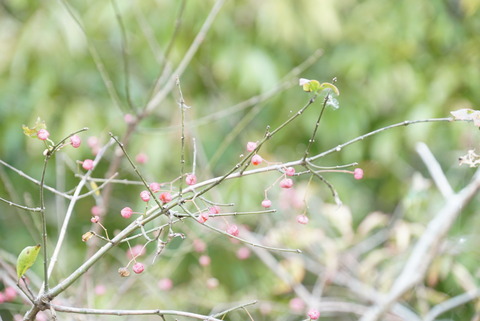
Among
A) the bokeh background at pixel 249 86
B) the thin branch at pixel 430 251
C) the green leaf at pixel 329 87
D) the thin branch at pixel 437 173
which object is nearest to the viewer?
the green leaf at pixel 329 87

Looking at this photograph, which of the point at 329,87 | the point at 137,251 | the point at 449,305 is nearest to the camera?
the point at 329,87

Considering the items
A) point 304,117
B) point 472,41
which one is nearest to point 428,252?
point 304,117

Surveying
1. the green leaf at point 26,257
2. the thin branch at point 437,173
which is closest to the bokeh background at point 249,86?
the thin branch at point 437,173

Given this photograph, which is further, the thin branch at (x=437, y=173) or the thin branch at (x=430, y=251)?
the thin branch at (x=437, y=173)

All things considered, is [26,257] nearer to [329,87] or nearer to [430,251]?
[329,87]

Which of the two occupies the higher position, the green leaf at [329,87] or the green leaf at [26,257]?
the green leaf at [329,87]

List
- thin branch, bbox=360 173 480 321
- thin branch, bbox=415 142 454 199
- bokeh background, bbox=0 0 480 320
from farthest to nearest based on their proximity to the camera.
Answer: bokeh background, bbox=0 0 480 320
thin branch, bbox=415 142 454 199
thin branch, bbox=360 173 480 321

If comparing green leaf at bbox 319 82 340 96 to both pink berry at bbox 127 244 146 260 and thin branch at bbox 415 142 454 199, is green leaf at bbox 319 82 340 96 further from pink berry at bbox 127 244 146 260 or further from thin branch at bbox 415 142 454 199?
thin branch at bbox 415 142 454 199

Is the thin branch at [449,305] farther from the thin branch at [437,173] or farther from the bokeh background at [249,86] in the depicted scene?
the bokeh background at [249,86]

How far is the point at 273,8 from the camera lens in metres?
1.92

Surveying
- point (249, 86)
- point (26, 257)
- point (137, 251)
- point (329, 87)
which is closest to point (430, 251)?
Answer: point (137, 251)

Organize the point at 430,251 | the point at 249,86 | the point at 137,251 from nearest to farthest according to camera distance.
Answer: the point at 137,251
the point at 430,251
the point at 249,86

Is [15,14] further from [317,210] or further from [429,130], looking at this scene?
[429,130]

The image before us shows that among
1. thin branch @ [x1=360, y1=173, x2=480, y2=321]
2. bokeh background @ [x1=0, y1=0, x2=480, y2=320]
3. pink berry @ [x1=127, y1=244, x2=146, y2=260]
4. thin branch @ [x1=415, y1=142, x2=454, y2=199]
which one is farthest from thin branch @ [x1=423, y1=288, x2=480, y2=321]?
bokeh background @ [x1=0, y1=0, x2=480, y2=320]
